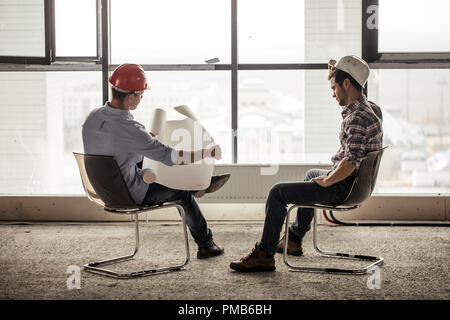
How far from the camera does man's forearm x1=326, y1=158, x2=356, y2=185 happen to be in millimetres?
3184

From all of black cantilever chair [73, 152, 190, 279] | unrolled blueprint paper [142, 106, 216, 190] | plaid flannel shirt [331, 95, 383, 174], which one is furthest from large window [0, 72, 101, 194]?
plaid flannel shirt [331, 95, 383, 174]

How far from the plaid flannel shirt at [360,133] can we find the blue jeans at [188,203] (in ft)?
3.24

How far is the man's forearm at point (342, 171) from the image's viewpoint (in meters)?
3.18

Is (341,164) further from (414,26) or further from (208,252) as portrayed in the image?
(414,26)

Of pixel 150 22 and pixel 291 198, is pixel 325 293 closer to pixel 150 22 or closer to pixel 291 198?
pixel 291 198

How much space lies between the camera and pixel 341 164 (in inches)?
126

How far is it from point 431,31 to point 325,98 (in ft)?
3.57

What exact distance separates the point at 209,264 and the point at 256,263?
1.14 ft

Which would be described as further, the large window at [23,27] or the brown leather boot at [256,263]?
the large window at [23,27]

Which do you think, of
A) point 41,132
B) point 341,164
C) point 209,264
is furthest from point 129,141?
point 41,132

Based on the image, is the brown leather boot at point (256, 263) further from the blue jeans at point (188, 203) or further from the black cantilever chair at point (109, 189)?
the blue jeans at point (188, 203)

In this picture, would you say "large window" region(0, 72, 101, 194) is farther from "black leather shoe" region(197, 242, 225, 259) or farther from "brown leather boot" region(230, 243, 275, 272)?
"brown leather boot" region(230, 243, 275, 272)

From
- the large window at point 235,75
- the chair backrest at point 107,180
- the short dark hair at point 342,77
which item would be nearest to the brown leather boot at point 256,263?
the chair backrest at point 107,180

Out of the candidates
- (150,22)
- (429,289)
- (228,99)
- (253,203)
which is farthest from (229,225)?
(429,289)
